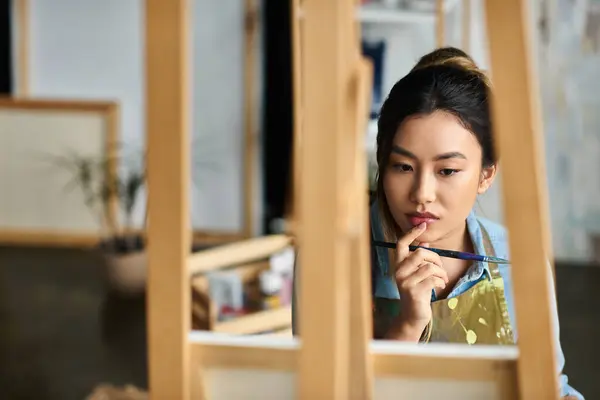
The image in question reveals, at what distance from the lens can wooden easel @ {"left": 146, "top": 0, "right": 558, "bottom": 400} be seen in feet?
2.85

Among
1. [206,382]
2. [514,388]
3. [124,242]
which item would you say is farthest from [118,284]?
[514,388]

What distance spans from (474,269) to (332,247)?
24 cm

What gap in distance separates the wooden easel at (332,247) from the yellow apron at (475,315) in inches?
1.1

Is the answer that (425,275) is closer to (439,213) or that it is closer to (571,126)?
(439,213)

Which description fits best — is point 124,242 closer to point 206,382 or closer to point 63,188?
point 63,188

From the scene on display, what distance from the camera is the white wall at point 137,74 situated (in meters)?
3.81

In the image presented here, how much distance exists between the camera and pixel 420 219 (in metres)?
0.99

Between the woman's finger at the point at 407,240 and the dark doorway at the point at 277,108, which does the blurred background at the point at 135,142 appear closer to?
the dark doorway at the point at 277,108

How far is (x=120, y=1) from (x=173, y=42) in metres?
3.18

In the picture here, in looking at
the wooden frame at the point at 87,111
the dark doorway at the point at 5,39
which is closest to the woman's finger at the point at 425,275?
the wooden frame at the point at 87,111

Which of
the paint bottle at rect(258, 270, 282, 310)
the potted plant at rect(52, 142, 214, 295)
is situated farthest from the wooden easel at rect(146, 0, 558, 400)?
the potted plant at rect(52, 142, 214, 295)

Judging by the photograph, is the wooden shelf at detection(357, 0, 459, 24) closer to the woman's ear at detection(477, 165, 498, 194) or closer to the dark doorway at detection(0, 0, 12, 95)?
the woman's ear at detection(477, 165, 498, 194)

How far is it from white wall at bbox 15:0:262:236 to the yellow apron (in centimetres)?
293

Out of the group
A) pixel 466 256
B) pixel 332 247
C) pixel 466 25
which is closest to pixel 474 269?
pixel 466 256
